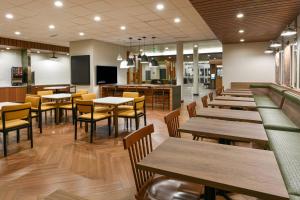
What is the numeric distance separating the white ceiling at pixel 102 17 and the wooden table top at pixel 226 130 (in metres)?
3.29

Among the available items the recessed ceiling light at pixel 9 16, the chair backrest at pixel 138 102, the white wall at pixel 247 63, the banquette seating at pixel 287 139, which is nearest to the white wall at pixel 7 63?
the recessed ceiling light at pixel 9 16

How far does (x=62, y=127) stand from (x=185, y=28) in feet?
16.0

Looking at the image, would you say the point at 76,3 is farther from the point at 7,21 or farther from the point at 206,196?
the point at 206,196

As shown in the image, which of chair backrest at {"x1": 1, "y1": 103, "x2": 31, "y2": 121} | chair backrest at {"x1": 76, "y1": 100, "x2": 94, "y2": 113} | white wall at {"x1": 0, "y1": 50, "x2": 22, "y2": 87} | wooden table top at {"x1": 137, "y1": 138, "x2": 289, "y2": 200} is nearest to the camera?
wooden table top at {"x1": 137, "y1": 138, "x2": 289, "y2": 200}

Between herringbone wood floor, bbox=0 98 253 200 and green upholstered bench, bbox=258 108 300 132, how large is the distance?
131cm

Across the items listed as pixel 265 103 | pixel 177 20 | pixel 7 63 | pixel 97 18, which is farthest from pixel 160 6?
pixel 7 63

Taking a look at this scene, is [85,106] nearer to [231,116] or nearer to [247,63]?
[231,116]

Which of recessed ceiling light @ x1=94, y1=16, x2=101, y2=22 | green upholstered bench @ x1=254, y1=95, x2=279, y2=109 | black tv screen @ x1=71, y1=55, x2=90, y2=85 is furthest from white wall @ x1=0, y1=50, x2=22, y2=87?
green upholstered bench @ x1=254, y1=95, x2=279, y2=109

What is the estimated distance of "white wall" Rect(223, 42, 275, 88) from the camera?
8469 mm

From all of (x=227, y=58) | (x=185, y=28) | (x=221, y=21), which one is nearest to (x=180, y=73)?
(x=227, y=58)

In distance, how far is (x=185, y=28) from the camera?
7.08 metres

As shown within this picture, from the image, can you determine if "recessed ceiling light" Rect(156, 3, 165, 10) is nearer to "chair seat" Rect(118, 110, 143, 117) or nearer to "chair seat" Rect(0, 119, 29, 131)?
"chair seat" Rect(118, 110, 143, 117)

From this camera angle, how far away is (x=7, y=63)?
408 inches

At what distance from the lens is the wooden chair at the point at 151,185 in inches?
60.6
